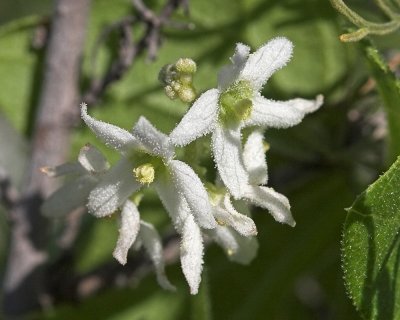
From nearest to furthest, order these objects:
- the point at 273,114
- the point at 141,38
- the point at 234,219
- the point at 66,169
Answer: the point at 234,219
the point at 273,114
the point at 66,169
the point at 141,38

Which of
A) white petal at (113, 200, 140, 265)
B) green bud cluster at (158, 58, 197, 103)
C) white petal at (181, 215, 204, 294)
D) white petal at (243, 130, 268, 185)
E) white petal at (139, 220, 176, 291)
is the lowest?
white petal at (139, 220, 176, 291)

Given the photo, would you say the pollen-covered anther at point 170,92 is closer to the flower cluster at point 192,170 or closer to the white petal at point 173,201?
the flower cluster at point 192,170

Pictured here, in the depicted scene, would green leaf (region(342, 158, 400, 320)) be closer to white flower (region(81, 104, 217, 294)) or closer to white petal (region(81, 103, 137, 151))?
white flower (region(81, 104, 217, 294))

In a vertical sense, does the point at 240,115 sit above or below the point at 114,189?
above

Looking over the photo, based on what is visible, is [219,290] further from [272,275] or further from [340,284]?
[340,284]

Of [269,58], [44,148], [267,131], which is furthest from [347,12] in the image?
[44,148]

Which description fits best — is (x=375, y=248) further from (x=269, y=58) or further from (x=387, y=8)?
(x=387, y=8)

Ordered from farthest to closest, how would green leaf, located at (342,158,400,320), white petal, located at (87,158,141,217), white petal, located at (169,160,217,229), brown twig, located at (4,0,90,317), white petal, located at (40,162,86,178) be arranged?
brown twig, located at (4,0,90,317)
white petal, located at (40,162,86,178)
white petal, located at (87,158,141,217)
white petal, located at (169,160,217,229)
green leaf, located at (342,158,400,320)

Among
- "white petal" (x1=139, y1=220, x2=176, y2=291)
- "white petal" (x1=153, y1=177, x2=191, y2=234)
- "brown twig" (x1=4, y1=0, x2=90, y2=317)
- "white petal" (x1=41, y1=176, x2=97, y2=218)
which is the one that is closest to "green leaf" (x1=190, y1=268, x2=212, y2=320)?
"white petal" (x1=139, y1=220, x2=176, y2=291)
